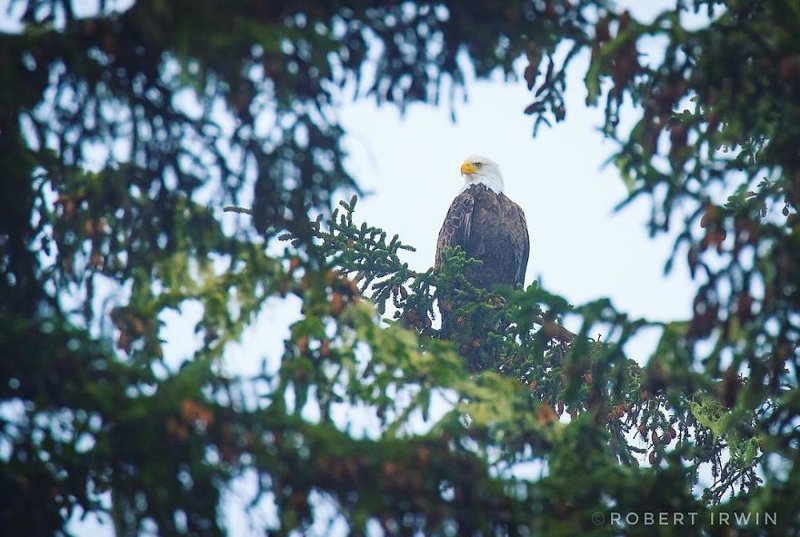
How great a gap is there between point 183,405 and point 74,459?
719 millimetres

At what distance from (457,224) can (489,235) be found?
451 millimetres

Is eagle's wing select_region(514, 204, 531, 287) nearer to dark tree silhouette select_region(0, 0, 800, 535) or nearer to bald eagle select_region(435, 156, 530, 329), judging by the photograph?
bald eagle select_region(435, 156, 530, 329)

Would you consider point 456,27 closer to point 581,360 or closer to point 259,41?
point 259,41

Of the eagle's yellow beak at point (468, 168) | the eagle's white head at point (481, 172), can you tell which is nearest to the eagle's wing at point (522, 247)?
the eagle's white head at point (481, 172)

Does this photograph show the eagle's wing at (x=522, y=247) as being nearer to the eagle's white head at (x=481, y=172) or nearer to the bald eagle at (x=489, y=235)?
the bald eagle at (x=489, y=235)

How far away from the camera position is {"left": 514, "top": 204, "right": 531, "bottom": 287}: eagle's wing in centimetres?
1385

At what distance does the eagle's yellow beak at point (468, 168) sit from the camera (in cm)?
1465

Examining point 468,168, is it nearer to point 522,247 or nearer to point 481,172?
point 481,172

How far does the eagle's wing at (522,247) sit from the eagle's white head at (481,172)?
1.76 feet

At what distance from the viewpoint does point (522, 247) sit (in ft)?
45.4

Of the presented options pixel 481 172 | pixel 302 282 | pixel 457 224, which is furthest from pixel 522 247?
pixel 302 282

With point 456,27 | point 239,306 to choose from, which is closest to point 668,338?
point 456,27

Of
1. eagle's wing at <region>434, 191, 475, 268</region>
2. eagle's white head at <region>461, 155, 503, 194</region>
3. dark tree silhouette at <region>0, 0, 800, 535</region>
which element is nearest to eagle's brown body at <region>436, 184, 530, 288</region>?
eagle's wing at <region>434, 191, 475, 268</region>

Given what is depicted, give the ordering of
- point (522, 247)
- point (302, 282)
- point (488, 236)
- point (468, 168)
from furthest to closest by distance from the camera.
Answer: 1. point (468, 168)
2. point (522, 247)
3. point (488, 236)
4. point (302, 282)
